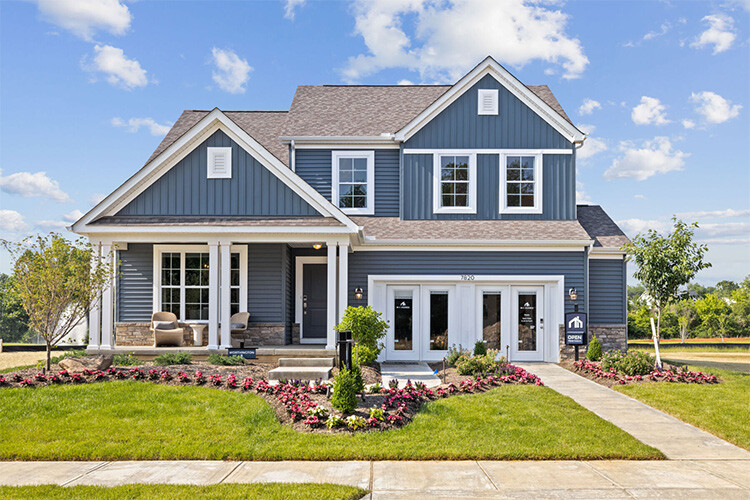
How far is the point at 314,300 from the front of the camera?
55.6ft

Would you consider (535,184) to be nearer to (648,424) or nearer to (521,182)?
(521,182)

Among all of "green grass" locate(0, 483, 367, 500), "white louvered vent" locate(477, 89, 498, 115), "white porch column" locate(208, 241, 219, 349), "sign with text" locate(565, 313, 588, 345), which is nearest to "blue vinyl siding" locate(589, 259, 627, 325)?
"sign with text" locate(565, 313, 588, 345)

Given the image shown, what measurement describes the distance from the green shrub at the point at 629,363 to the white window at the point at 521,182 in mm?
4950

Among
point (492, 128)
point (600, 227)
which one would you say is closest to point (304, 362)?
point (492, 128)

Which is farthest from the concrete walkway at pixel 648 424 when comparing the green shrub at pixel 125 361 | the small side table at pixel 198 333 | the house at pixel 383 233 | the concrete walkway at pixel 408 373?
the green shrub at pixel 125 361

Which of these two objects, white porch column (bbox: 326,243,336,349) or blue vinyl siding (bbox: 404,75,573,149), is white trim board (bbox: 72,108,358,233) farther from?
blue vinyl siding (bbox: 404,75,573,149)

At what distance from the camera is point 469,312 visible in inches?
634

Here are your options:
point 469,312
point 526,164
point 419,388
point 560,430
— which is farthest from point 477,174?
point 560,430

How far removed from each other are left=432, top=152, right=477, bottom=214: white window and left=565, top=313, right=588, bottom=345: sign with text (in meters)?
4.07

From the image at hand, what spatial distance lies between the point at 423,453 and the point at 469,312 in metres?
9.17

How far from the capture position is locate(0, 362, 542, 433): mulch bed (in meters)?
8.31

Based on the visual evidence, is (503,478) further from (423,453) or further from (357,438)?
(357,438)

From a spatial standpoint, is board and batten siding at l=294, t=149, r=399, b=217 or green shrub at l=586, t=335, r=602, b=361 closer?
green shrub at l=586, t=335, r=602, b=361

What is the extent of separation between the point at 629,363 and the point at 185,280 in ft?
37.8
